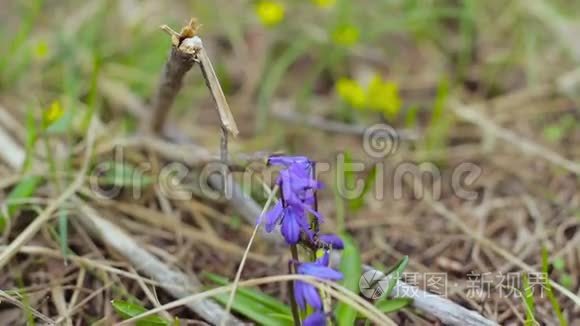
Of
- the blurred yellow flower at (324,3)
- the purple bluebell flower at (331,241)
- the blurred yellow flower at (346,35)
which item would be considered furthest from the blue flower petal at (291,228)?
the blurred yellow flower at (324,3)

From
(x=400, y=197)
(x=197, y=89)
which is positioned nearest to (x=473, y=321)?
(x=400, y=197)

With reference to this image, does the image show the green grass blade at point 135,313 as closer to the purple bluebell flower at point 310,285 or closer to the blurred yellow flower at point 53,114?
the purple bluebell flower at point 310,285

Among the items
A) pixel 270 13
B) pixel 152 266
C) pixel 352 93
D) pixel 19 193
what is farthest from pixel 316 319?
pixel 270 13

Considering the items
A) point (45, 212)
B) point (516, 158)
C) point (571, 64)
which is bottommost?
point (45, 212)

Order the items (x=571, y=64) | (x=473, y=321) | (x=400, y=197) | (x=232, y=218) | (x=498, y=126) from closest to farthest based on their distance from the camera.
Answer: (x=473, y=321) → (x=232, y=218) → (x=400, y=197) → (x=498, y=126) → (x=571, y=64)

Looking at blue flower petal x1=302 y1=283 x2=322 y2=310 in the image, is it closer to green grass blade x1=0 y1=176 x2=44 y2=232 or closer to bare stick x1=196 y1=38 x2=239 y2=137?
bare stick x1=196 y1=38 x2=239 y2=137

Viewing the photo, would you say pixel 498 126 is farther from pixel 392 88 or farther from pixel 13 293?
pixel 13 293
